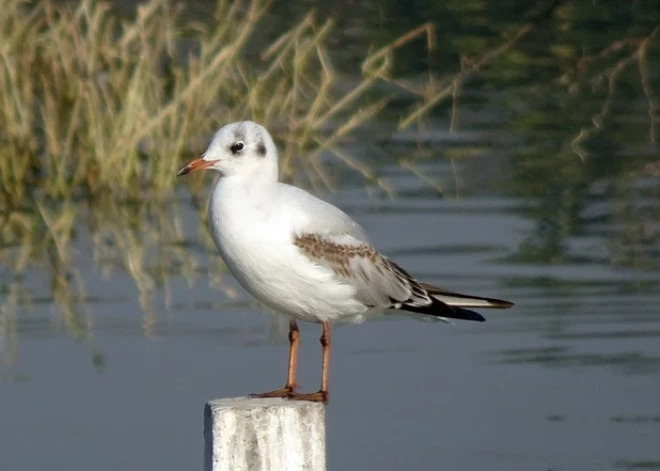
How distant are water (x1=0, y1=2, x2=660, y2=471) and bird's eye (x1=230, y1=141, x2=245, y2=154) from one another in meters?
1.98

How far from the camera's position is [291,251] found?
274 inches

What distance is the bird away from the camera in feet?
22.6

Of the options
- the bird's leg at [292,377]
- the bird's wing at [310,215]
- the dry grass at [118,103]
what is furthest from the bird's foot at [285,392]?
the dry grass at [118,103]

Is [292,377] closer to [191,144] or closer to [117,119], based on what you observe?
[117,119]

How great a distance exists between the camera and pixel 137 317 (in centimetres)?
1117

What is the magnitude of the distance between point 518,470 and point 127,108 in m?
6.46

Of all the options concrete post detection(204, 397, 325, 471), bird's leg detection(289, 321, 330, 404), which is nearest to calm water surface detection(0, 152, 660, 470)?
bird's leg detection(289, 321, 330, 404)

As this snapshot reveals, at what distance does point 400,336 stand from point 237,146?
3.74m

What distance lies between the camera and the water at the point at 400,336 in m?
8.85

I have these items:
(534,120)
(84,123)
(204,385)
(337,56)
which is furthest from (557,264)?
(337,56)

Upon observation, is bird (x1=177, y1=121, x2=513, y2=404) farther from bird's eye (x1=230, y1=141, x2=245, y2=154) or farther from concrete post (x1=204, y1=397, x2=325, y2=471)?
concrete post (x1=204, y1=397, x2=325, y2=471)

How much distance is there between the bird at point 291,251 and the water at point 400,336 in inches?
48.5

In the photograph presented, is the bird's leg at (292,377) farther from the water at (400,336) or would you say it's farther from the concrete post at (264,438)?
the water at (400,336)

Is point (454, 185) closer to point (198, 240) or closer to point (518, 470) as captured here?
point (198, 240)
